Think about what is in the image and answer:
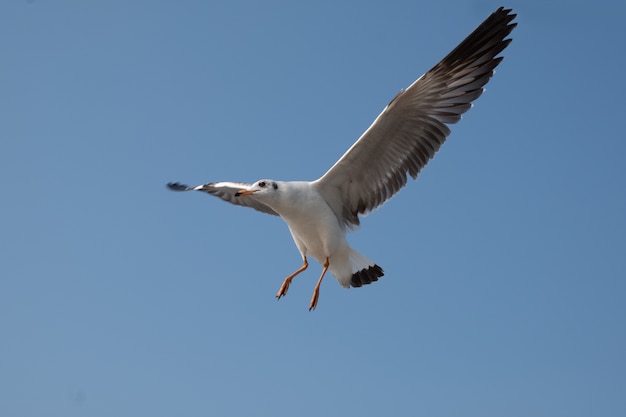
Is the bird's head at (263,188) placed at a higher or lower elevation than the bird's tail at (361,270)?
higher

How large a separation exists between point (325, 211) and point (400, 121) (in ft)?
4.20

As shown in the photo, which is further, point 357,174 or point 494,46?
point 357,174

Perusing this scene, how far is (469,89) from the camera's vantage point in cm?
887

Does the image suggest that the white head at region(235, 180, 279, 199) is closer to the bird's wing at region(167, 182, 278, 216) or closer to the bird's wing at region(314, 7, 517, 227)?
the bird's wing at region(314, 7, 517, 227)

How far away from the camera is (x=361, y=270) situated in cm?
940

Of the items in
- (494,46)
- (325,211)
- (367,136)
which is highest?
(494,46)

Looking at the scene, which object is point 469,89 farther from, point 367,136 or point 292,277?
point 292,277

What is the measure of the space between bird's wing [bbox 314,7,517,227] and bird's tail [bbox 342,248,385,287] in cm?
67

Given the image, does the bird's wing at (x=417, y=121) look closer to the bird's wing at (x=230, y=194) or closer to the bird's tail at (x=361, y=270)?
the bird's tail at (x=361, y=270)

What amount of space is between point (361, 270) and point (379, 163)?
4.06 feet

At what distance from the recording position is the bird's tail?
940 cm

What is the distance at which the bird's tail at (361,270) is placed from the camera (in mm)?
9398

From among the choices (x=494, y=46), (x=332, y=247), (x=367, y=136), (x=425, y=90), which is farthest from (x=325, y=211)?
(x=494, y=46)

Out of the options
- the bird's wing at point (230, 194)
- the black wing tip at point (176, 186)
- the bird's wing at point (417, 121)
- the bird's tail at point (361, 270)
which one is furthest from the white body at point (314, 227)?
the black wing tip at point (176, 186)
